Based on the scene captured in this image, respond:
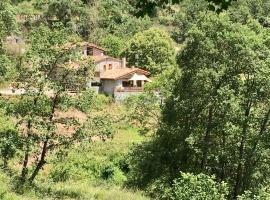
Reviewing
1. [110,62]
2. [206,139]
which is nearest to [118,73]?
[110,62]

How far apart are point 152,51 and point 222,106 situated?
3336 cm

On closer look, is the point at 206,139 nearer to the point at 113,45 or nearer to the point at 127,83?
the point at 127,83

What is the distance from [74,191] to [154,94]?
8559mm

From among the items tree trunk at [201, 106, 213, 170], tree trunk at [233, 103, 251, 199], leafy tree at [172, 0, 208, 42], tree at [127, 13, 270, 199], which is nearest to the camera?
tree at [127, 13, 270, 199]

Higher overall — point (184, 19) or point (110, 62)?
point (184, 19)

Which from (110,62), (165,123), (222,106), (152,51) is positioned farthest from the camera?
(110,62)

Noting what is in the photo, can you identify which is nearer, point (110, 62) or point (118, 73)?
point (118, 73)

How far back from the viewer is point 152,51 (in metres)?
52.8

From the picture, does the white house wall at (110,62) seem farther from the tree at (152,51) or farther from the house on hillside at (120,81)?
the tree at (152,51)

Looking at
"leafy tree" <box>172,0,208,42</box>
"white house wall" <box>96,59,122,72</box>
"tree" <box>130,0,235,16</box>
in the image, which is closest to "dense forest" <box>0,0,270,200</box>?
"tree" <box>130,0,235,16</box>

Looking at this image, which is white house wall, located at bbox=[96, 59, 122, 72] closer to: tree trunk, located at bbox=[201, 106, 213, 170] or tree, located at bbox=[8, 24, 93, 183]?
tree trunk, located at bbox=[201, 106, 213, 170]

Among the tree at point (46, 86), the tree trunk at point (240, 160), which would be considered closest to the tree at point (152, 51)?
the tree trunk at point (240, 160)

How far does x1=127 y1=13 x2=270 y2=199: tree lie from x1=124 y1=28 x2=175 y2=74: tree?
30.6 m

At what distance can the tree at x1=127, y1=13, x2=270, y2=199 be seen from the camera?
1986 centimetres
